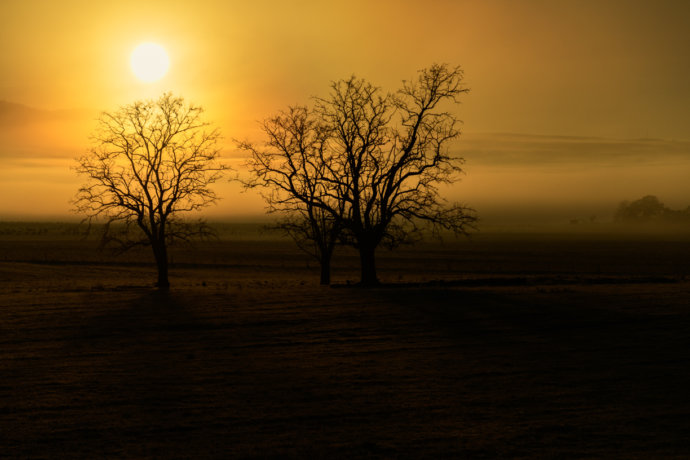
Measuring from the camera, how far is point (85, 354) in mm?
14547

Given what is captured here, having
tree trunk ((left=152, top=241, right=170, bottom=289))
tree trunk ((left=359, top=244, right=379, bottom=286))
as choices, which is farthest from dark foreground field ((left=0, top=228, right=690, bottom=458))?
tree trunk ((left=152, top=241, right=170, bottom=289))

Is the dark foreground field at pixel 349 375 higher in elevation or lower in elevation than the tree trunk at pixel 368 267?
lower

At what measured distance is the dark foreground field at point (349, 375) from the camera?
887cm

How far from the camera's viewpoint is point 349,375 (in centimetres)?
1236

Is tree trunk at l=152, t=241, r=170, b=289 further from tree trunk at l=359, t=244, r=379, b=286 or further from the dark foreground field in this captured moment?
tree trunk at l=359, t=244, r=379, b=286

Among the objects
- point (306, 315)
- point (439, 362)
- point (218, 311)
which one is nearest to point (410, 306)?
point (306, 315)

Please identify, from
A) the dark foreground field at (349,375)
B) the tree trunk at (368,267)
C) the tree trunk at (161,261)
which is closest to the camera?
the dark foreground field at (349,375)

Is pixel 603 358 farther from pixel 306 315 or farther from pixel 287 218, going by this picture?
pixel 287 218

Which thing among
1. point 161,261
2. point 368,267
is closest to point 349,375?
point 368,267

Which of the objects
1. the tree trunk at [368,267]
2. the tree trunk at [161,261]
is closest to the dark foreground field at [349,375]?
the tree trunk at [368,267]

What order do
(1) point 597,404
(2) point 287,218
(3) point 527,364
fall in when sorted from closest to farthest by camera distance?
1. (1) point 597,404
2. (3) point 527,364
3. (2) point 287,218

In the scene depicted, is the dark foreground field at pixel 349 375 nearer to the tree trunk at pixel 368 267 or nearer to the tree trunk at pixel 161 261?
the tree trunk at pixel 368 267

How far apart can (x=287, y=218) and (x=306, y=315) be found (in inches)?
536

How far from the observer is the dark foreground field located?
8867 mm
